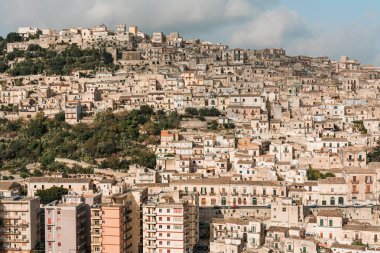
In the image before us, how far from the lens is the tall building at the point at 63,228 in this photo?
2433 cm

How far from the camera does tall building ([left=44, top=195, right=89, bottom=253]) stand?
79.8 ft

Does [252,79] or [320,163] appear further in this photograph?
[252,79]

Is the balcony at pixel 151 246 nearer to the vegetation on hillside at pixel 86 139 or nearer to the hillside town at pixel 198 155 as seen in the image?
the hillside town at pixel 198 155

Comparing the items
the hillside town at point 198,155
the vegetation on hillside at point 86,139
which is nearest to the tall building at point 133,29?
the hillside town at point 198,155

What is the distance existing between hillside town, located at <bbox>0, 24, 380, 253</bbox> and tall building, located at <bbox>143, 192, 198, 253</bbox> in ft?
0.13

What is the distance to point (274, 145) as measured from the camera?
3384 cm

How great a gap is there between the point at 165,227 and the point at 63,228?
12.1ft

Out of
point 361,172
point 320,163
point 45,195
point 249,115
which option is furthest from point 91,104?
point 361,172

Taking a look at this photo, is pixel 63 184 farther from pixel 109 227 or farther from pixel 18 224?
pixel 109 227

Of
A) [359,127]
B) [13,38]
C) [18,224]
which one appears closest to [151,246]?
[18,224]

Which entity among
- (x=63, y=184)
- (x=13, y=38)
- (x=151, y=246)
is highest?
(x=13, y=38)

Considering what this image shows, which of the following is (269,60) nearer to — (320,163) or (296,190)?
(320,163)

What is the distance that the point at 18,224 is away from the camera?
25.1m

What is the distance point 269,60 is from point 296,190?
2801cm
